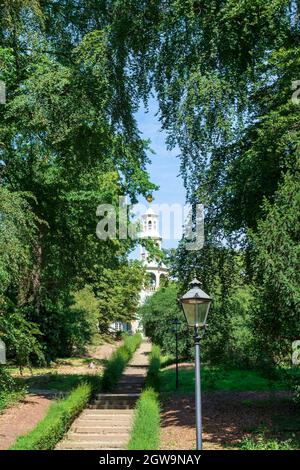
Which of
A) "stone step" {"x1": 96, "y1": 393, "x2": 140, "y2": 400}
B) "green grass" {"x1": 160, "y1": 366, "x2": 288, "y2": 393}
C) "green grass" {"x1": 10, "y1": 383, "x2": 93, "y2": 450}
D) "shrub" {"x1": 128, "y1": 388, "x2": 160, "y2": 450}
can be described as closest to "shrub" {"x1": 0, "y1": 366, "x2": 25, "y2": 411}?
"green grass" {"x1": 10, "y1": 383, "x2": 93, "y2": 450}

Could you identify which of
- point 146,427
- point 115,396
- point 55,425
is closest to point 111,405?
point 115,396

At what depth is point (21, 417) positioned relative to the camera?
13625mm

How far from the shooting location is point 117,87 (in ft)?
42.7

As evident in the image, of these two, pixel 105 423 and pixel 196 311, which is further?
pixel 105 423

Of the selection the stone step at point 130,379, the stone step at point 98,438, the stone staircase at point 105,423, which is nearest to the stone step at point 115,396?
the stone staircase at point 105,423

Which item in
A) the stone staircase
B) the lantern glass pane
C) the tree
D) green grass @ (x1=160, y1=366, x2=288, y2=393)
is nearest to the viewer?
the lantern glass pane

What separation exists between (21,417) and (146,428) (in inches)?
159

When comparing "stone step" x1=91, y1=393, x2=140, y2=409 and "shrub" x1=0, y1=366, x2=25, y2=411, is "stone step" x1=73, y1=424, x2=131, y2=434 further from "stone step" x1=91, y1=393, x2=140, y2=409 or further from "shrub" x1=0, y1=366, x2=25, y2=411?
"stone step" x1=91, y1=393, x2=140, y2=409

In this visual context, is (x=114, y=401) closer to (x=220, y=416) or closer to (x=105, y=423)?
(x=105, y=423)

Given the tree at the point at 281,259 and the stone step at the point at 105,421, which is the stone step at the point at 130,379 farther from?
the tree at the point at 281,259

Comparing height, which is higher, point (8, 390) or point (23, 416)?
point (8, 390)

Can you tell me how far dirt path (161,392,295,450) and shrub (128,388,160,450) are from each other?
1.20 ft

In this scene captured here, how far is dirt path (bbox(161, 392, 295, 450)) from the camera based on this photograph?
1126 centimetres

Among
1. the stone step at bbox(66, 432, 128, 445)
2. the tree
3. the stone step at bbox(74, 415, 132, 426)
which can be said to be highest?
the tree
